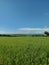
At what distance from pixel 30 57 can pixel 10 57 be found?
3.66ft

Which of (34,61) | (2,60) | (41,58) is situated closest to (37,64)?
(34,61)

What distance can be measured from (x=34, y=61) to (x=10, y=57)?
4.59 feet

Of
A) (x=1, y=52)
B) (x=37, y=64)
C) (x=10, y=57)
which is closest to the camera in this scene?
(x=37, y=64)

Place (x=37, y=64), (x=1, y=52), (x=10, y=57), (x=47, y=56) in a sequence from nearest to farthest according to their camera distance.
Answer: (x=37, y=64), (x=10, y=57), (x=47, y=56), (x=1, y=52)

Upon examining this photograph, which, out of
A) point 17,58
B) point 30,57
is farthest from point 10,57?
point 30,57

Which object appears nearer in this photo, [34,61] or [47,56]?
[34,61]

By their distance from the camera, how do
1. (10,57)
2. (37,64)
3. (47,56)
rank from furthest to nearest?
(47,56)
(10,57)
(37,64)

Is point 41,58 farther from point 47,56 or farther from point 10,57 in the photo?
point 10,57

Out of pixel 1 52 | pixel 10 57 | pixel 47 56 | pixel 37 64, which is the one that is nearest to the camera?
pixel 37 64

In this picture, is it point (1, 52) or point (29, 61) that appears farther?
point (1, 52)

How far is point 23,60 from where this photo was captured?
11.0m

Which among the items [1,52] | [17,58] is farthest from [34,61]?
[1,52]

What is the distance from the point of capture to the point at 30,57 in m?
11.5

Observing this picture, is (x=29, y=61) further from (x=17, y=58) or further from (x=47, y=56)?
(x=47, y=56)
